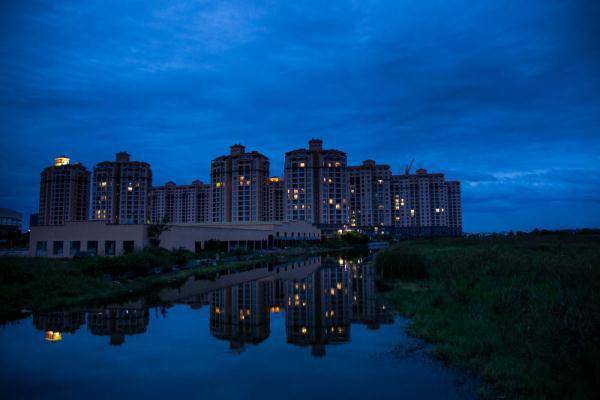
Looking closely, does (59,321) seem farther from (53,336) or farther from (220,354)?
(220,354)

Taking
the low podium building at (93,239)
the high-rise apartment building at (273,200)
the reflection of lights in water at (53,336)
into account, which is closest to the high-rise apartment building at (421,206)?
the high-rise apartment building at (273,200)

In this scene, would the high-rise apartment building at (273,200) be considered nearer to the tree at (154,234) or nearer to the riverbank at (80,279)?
the tree at (154,234)

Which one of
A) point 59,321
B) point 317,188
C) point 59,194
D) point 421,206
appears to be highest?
point 59,194

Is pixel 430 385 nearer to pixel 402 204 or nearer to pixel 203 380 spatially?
pixel 203 380

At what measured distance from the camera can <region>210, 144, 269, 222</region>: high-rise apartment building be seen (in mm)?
157875

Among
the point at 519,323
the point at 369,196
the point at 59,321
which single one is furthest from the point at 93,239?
the point at 369,196

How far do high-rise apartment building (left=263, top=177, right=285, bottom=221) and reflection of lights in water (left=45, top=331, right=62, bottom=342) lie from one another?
150 metres

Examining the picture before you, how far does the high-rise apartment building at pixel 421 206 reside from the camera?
632 ft

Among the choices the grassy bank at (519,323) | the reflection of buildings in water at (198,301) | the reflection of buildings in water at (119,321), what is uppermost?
the grassy bank at (519,323)

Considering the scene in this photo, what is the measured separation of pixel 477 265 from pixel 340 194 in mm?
126989

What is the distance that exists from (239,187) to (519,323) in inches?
5868

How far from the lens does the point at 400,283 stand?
30.2 meters

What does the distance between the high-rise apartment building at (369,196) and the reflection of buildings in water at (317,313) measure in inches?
5657

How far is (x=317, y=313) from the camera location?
21297 millimetres
